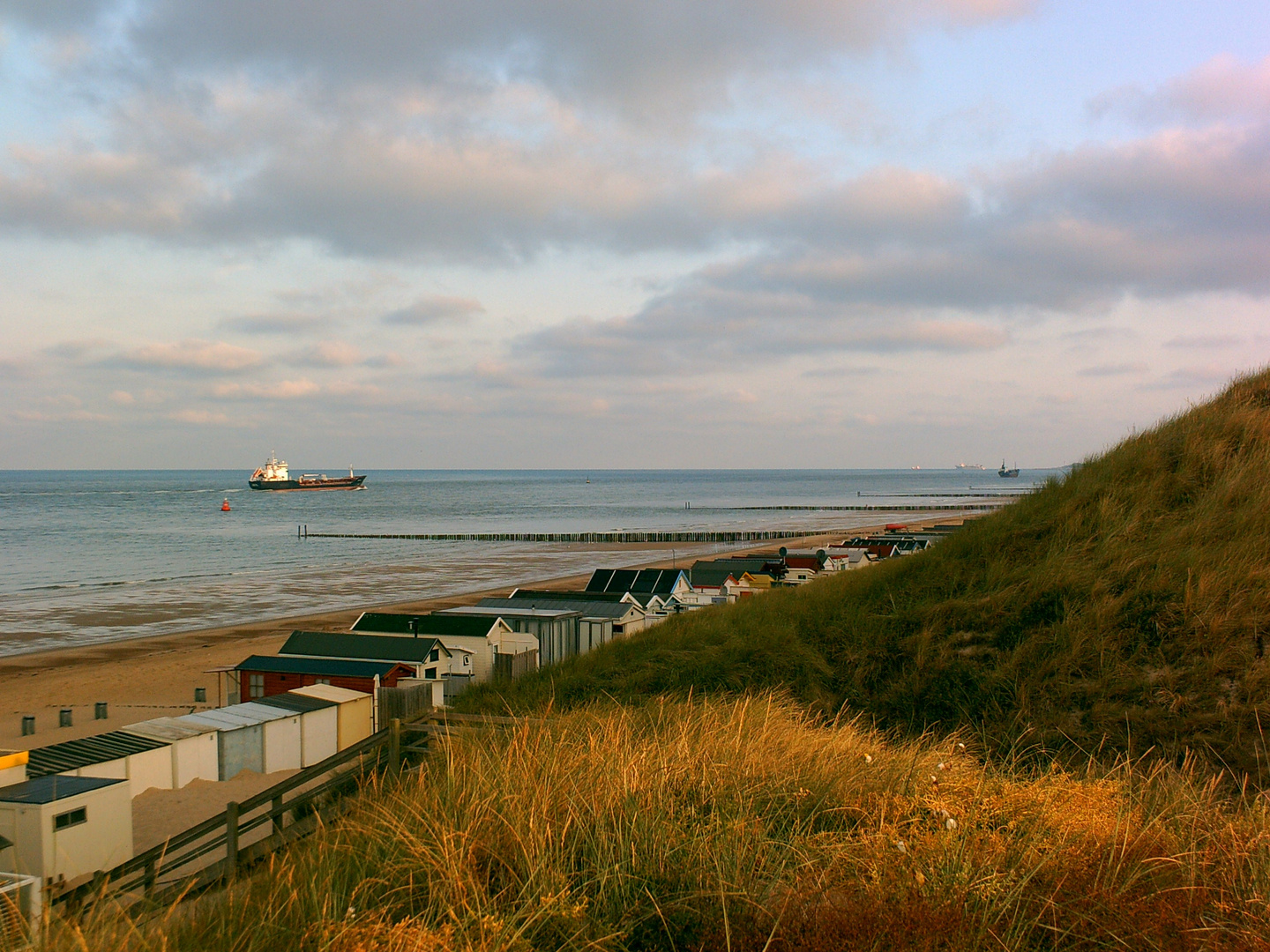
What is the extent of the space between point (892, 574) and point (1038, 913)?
944cm

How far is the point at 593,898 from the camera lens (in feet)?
15.0

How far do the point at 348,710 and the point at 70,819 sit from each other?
28.3 feet

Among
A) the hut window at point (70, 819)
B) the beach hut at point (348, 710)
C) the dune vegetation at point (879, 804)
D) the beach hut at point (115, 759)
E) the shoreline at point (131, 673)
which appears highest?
the dune vegetation at point (879, 804)

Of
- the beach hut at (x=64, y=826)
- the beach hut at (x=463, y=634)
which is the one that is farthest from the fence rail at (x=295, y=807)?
the beach hut at (x=463, y=634)

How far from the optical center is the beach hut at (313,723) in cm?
1828

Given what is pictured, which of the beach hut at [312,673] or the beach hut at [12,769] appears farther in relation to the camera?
the beach hut at [312,673]

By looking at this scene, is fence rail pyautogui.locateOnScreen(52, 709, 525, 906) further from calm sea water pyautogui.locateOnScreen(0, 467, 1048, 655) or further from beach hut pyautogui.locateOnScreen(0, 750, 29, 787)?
calm sea water pyautogui.locateOnScreen(0, 467, 1048, 655)

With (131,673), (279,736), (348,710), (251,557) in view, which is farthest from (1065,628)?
(251,557)

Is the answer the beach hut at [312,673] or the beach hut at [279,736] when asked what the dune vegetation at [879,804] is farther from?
the beach hut at [312,673]

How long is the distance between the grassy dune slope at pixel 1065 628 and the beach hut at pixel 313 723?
257 inches

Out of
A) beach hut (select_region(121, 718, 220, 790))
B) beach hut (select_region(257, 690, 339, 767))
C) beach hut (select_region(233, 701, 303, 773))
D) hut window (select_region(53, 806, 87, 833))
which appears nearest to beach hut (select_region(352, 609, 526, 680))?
beach hut (select_region(257, 690, 339, 767))

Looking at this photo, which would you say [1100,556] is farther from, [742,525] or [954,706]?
[742,525]

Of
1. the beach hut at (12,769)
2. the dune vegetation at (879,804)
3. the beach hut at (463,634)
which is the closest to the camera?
the dune vegetation at (879,804)

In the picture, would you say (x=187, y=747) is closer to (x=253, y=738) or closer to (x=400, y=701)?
(x=253, y=738)
